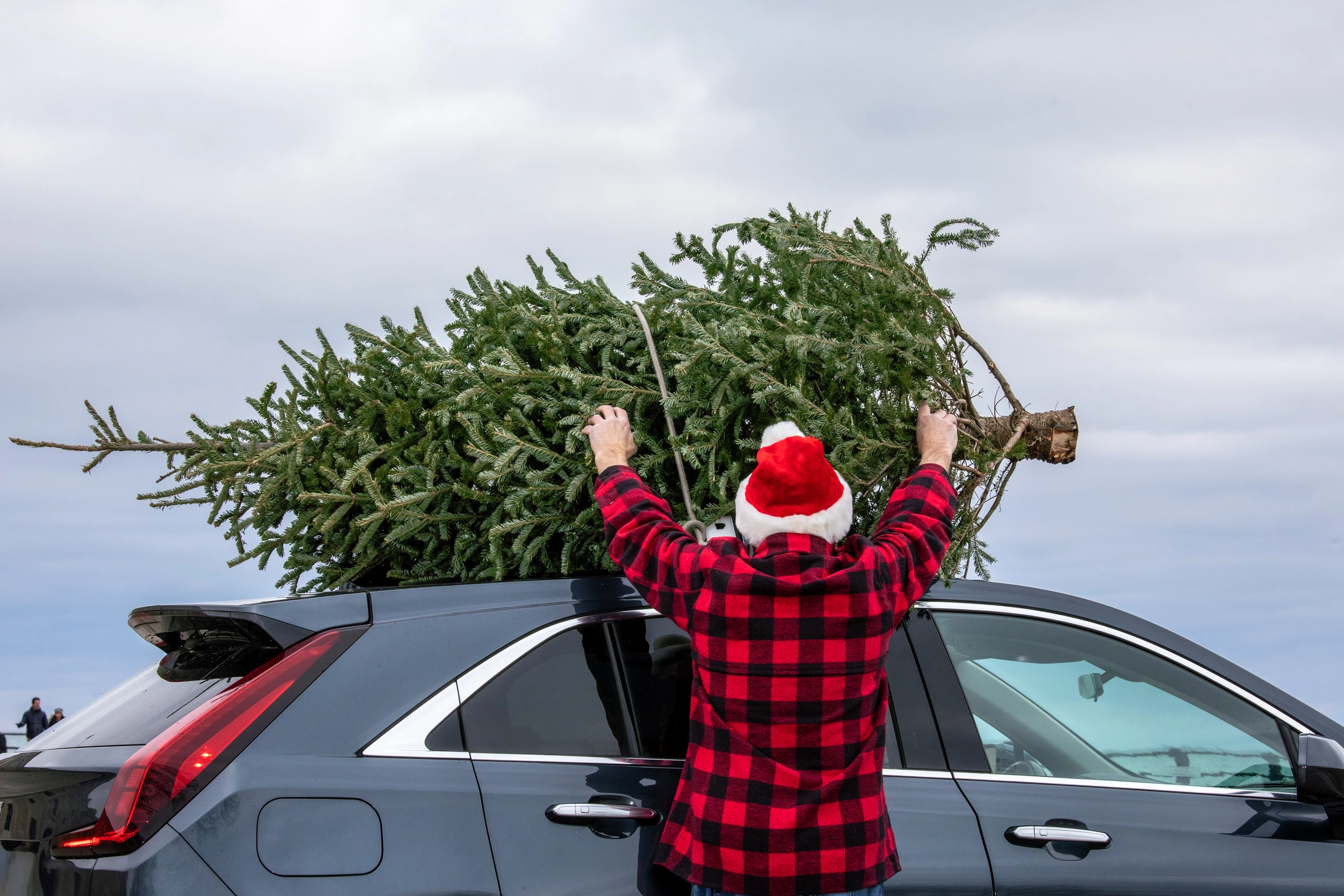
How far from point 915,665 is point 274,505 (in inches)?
95.5

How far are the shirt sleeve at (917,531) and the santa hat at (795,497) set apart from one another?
5.3 inches

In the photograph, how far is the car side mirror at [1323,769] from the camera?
3.10 meters

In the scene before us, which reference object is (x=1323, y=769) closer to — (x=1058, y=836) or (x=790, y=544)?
(x=1058, y=836)

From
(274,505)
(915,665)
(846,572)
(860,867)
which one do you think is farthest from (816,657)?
(274,505)

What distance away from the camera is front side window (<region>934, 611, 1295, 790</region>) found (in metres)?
3.30

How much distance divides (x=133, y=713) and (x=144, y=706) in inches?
1.3

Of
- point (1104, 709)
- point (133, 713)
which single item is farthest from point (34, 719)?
point (1104, 709)

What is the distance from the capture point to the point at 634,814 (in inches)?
111

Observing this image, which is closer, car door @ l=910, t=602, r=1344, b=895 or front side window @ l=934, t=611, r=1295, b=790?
car door @ l=910, t=602, r=1344, b=895

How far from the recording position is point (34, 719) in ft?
56.9

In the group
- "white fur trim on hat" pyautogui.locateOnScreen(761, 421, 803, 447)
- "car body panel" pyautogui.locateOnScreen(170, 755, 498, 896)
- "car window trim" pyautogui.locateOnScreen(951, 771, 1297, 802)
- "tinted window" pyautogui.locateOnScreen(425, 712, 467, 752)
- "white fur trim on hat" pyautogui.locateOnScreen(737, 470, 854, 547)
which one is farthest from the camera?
"car window trim" pyautogui.locateOnScreen(951, 771, 1297, 802)

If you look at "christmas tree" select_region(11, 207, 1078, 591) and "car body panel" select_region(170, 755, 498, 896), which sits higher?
Result: "christmas tree" select_region(11, 207, 1078, 591)

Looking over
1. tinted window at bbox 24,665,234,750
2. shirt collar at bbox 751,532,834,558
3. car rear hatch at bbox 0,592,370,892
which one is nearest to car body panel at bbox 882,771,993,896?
shirt collar at bbox 751,532,834,558

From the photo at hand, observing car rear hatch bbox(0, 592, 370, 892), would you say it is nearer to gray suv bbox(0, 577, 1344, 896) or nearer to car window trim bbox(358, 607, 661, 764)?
gray suv bbox(0, 577, 1344, 896)
